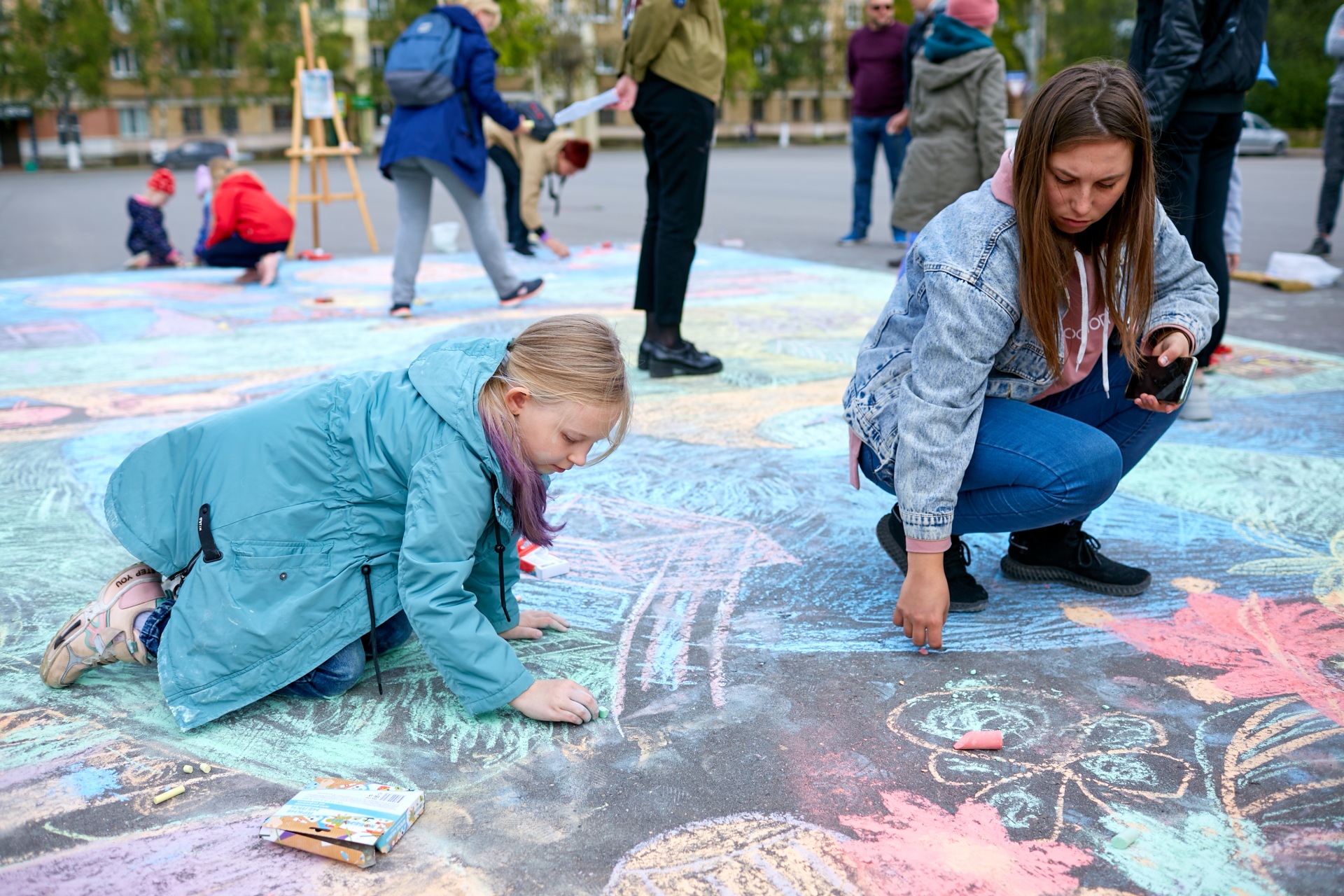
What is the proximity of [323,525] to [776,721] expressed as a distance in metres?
0.83

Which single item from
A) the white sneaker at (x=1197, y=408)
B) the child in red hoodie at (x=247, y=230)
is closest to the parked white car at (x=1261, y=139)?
the child in red hoodie at (x=247, y=230)

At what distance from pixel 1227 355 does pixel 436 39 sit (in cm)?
366

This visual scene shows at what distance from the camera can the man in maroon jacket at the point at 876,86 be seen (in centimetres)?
771

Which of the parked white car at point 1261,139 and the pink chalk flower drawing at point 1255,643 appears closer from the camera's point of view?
the pink chalk flower drawing at point 1255,643

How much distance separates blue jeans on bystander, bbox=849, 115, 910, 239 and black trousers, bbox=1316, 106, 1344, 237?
2617 millimetres

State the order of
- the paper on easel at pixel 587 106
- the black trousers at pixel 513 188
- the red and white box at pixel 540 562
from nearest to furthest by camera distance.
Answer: the red and white box at pixel 540 562, the paper on easel at pixel 587 106, the black trousers at pixel 513 188

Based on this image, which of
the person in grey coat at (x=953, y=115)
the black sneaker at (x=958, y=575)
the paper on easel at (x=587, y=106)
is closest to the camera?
the black sneaker at (x=958, y=575)

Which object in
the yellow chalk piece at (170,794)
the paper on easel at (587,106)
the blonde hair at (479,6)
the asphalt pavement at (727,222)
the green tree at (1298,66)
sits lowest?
the yellow chalk piece at (170,794)

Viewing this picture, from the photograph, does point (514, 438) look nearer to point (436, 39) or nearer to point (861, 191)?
point (436, 39)

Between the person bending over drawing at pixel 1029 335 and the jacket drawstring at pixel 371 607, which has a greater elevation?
the person bending over drawing at pixel 1029 335

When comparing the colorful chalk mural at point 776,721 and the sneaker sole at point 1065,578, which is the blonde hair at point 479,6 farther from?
the sneaker sole at point 1065,578

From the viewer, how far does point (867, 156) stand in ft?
26.9

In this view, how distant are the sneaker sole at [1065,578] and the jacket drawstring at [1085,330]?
1.34 ft

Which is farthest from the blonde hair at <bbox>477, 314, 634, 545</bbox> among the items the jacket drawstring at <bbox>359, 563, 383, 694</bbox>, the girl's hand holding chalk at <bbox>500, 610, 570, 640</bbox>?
the girl's hand holding chalk at <bbox>500, 610, 570, 640</bbox>
